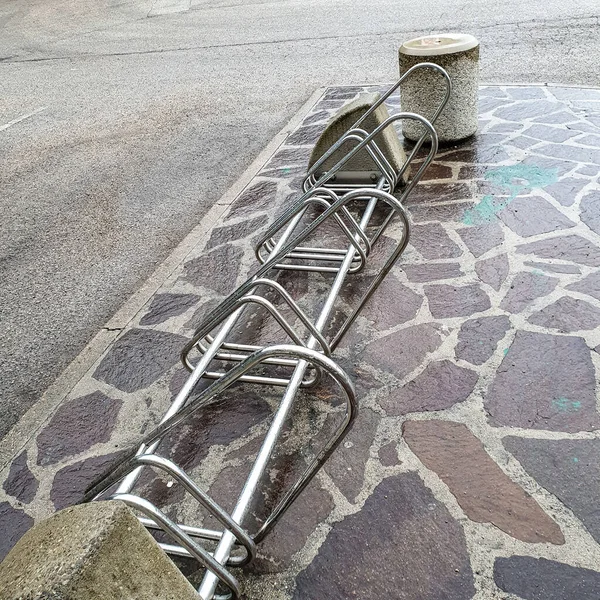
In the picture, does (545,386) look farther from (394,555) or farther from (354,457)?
(394,555)

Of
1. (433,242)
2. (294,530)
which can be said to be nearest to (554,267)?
(433,242)

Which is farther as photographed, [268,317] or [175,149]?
[175,149]

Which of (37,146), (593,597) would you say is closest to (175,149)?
(37,146)

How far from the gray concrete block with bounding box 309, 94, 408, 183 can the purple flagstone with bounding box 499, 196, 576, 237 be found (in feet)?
3.42

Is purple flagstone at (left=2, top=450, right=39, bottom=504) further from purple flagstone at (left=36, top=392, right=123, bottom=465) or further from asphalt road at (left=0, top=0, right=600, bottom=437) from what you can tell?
asphalt road at (left=0, top=0, right=600, bottom=437)

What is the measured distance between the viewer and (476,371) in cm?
346

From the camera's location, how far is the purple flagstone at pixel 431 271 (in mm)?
4324

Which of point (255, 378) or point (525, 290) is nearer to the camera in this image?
point (255, 378)

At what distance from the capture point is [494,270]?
14.1 ft

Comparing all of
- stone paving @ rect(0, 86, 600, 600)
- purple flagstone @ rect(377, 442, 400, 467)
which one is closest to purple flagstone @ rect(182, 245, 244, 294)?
stone paving @ rect(0, 86, 600, 600)

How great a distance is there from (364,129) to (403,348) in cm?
244

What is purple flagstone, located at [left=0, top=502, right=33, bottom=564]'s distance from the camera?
115 inches

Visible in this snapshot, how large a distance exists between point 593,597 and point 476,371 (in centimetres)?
133

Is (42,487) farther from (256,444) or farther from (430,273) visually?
(430,273)
